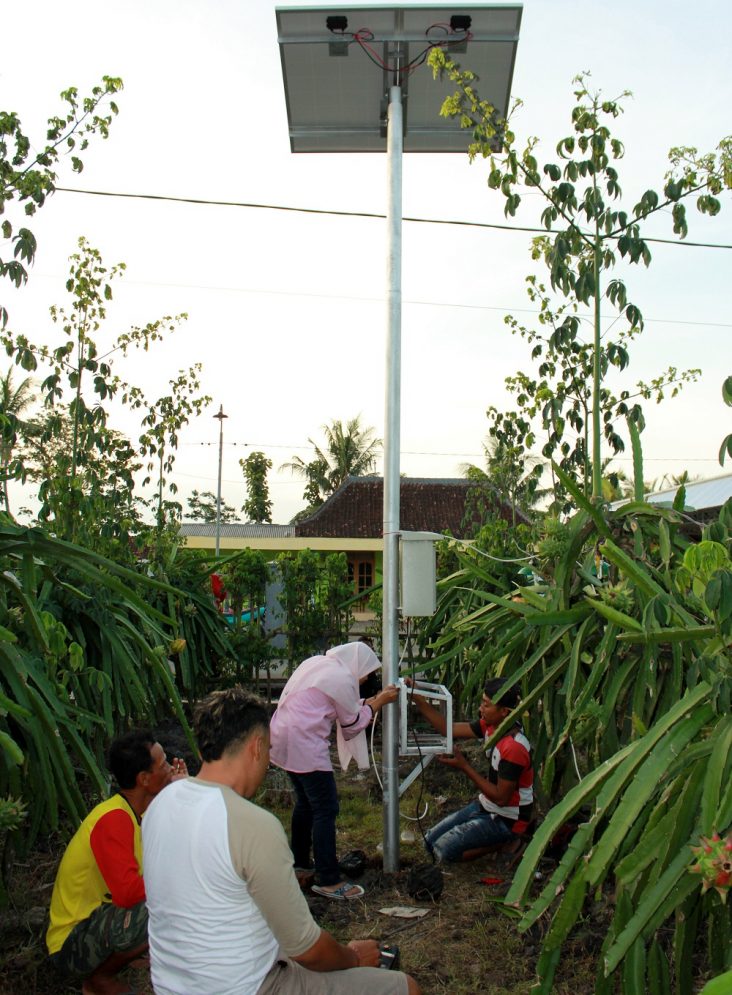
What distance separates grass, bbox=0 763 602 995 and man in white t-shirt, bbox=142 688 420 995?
1478mm

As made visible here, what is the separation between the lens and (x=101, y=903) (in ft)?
12.8

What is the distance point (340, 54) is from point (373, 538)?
74.4ft

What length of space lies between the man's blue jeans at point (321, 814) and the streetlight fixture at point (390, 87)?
1.15ft

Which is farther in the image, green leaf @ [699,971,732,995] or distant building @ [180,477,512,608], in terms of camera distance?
distant building @ [180,477,512,608]

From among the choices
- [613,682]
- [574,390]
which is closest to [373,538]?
[574,390]

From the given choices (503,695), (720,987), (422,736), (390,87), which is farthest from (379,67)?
(720,987)

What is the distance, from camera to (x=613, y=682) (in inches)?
168

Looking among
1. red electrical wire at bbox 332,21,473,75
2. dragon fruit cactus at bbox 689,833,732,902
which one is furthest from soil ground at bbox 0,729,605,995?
red electrical wire at bbox 332,21,473,75

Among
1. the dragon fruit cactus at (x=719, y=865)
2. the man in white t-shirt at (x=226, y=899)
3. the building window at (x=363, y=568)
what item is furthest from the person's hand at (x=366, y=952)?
the building window at (x=363, y=568)

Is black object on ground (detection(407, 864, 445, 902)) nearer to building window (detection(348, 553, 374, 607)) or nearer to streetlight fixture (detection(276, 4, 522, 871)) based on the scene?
streetlight fixture (detection(276, 4, 522, 871))

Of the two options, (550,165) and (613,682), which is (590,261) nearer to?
(550,165)

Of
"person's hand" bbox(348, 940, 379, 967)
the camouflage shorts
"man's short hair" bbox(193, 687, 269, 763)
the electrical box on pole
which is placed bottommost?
the camouflage shorts

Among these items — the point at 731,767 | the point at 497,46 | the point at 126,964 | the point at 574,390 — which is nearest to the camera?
the point at 731,767

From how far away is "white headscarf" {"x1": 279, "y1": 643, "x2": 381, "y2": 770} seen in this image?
17.6ft
